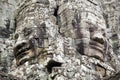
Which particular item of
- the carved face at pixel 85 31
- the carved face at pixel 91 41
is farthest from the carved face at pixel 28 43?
the carved face at pixel 91 41

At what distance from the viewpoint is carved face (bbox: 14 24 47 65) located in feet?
60.0

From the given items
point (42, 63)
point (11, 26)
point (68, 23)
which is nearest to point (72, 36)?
point (68, 23)

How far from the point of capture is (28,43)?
1856 centimetres

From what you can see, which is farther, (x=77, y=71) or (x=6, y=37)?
(x=6, y=37)

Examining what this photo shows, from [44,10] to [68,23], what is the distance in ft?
3.68

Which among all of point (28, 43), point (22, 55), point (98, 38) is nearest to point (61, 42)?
point (28, 43)

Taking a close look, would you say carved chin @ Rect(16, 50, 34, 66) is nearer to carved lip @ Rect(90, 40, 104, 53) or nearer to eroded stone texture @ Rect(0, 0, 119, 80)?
eroded stone texture @ Rect(0, 0, 119, 80)

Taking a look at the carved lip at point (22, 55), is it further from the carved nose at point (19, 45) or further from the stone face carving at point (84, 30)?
the stone face carving at point (84, 30)

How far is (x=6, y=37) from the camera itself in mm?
21047

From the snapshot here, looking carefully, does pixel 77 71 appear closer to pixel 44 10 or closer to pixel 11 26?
pixel 44 10

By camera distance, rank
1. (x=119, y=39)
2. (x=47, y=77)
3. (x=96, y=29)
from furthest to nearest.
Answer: (x=119, y=39) < (x=96, y=29) < (x=47, y=77)

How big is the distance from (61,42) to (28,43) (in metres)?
1.29

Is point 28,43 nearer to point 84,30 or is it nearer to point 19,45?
point 19,45

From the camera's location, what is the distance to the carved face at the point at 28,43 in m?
18.3
